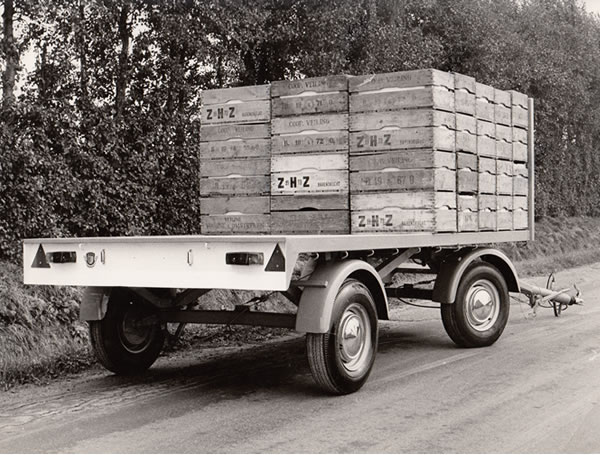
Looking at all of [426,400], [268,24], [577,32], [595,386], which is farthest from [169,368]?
[577,32]

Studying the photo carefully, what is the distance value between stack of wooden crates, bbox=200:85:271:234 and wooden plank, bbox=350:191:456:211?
1.10 meters

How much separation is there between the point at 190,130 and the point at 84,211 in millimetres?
2318

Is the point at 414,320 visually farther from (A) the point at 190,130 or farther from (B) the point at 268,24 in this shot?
(B) the point at 268,24

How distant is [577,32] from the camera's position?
24641 mm

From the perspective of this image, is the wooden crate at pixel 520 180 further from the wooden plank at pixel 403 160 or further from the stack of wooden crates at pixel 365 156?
the wooden plank at pixel 403 160

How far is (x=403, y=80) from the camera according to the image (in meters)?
7.39

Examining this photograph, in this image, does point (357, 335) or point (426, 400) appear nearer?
point (426, 400)

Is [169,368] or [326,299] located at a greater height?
[326,299]

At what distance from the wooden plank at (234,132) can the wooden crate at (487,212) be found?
2.34 m

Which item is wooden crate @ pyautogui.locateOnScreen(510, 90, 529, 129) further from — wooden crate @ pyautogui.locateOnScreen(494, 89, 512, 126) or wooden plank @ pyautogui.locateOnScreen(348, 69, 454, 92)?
wooden plank @ pyautogui.locateOnScreen(348, 69, 454, 92)

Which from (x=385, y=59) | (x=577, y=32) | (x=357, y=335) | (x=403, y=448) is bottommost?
(x=403, y=448)

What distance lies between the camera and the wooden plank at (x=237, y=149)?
816 centimetres

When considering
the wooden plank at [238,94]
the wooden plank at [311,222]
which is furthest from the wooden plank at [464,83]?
the wooden plank at [238,94]

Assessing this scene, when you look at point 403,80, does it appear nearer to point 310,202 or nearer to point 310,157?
point 310,157
